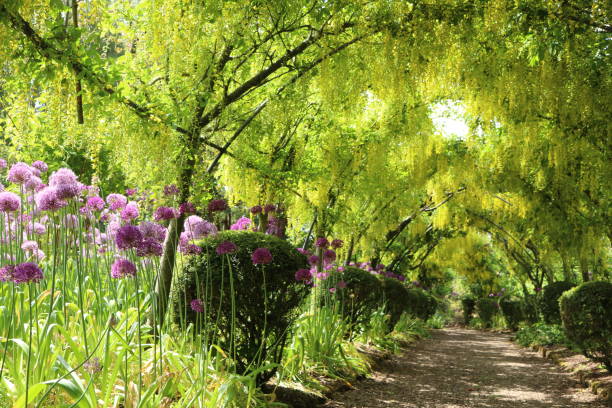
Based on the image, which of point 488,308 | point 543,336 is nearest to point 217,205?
point 543,336

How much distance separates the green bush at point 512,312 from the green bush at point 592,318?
11.2m

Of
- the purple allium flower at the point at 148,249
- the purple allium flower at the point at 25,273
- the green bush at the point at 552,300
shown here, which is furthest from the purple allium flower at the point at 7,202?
the green bush at the point at 552,300

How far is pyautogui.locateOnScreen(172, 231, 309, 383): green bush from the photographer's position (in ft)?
11.6

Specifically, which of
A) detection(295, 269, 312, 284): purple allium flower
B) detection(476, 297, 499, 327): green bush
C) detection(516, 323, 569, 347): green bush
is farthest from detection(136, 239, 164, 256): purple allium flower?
detection(476, 297, 499, 327): green bush

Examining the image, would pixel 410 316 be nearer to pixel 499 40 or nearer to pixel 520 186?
pixel 520 186

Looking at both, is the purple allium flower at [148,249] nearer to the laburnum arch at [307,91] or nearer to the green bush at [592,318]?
the laburnum arch at [307,91]

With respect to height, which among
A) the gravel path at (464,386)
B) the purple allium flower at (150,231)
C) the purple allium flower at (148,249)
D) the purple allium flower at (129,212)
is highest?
the purple allium flower at (129,212)

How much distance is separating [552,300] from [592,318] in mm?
5060

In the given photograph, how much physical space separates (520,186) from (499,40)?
3851 millimetres

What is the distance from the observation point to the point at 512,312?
17.0m

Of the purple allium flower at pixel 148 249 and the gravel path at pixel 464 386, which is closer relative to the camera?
the purple allium flower at pixel 148 249

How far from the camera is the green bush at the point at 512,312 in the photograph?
16.7 meters

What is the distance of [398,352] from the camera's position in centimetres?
837

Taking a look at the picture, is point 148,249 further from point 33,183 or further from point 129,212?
point 33,183
